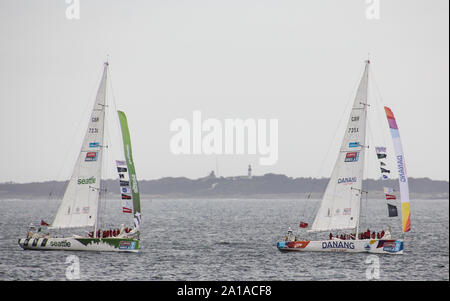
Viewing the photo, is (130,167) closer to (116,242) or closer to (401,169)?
(116,242)

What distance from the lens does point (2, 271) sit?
47031 millimetres

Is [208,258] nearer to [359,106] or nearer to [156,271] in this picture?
[156,271]

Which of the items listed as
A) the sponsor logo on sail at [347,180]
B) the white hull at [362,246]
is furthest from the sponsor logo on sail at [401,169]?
the white hull at [362,246]

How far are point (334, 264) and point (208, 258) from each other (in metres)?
10.00

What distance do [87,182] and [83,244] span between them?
15.4 feet

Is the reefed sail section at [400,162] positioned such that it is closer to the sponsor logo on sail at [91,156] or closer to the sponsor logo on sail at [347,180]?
the sponsor logo on sail at [347,180]

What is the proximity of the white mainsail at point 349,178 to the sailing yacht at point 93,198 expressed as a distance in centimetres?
1428

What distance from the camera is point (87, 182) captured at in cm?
5666

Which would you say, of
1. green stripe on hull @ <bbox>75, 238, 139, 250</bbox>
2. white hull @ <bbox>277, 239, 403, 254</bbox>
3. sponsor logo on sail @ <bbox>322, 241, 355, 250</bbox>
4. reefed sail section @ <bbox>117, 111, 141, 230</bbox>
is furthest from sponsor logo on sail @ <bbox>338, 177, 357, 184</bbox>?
green stripe on hull @ <bbox>75, 238, 139, 250</bbox>

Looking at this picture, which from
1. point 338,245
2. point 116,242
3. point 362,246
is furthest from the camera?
point 338,245

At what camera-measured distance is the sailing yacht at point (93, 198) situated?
5556cm

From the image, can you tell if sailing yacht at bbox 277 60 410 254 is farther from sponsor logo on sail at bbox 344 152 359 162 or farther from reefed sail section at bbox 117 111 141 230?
reefed sail section at bbox 117 111 141 230

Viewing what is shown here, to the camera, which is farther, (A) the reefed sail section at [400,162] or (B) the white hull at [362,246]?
(B) the white hull at [362,246]

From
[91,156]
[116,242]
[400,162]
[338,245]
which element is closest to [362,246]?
[338,245]
